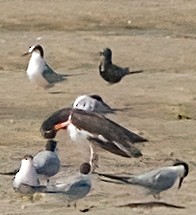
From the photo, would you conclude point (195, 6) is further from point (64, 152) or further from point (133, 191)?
point (133, 191)

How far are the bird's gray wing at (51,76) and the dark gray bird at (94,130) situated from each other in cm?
208

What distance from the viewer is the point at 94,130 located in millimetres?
9531

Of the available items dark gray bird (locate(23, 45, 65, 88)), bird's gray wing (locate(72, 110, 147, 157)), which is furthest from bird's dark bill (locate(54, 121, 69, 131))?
dark gray bird (locate(23, 45, 65, 88))

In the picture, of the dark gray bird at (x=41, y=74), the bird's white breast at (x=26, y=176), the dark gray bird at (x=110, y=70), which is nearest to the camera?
the bird's white breast at (x=26, y=176)

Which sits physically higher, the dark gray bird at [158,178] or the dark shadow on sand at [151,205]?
the dark gray bird at [158,178]

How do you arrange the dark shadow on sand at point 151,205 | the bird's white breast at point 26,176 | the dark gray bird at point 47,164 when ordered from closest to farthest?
the dark shadow on sand at point 151,205 < the bird's white breast at point 26,176 < the dark gray bird at point 47,164

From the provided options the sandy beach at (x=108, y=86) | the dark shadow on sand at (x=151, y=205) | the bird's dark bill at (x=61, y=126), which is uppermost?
the bird's dark bill at (x=61, y=126)

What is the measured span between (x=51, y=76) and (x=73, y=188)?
167 inches

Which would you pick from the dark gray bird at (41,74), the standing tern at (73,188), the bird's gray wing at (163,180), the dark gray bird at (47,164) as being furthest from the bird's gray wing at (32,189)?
the dark gray bird at (41,74)

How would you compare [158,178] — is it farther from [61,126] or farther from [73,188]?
[61,126]

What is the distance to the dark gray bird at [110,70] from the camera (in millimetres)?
12539

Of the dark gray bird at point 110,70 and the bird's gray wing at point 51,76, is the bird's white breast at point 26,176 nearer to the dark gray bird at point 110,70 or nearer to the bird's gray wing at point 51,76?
the bird's gray wing at point 51,76

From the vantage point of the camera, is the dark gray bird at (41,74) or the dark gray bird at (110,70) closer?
the dark gray bird at (41,74)

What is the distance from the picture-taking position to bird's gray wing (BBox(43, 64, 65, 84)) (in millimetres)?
12234
